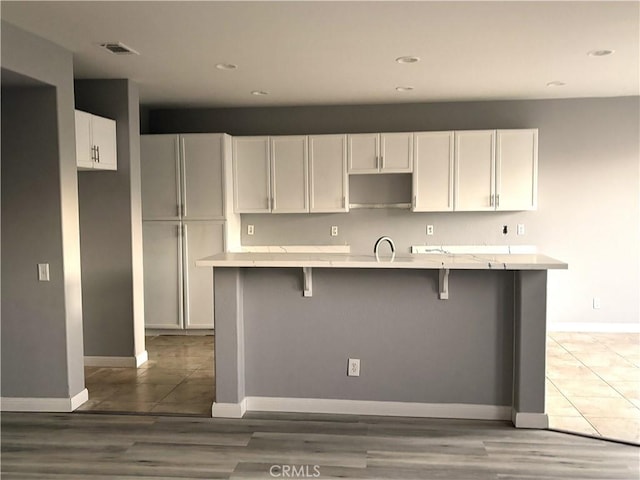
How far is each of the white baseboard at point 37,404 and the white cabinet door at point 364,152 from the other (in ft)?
11.7

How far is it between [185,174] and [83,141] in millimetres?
1713

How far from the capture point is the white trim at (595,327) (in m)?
6.40

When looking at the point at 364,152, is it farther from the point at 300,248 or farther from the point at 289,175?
the point at 300,248

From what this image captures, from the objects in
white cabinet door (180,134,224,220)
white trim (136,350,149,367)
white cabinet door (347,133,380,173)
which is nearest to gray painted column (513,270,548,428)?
white cabinet door (347,133,380,173)

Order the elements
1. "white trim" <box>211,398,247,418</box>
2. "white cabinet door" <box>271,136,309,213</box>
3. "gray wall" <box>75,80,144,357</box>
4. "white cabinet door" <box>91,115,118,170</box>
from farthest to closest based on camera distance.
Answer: "white cabinet door" <box>271,136,309,213</box>
"gray wall" <box>75,80,144,357</box>
"white cabinet door" <box>91,115,118,170</box>
"white trim" <box>211,398,247,418</box>

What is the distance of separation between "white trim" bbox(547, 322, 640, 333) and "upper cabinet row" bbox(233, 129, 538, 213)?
1416 mm

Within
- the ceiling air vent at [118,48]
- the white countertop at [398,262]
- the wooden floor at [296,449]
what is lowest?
the wooden floor at [296,449]

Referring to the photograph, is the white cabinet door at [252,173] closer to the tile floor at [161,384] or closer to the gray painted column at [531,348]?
the tile floor at [161,384]

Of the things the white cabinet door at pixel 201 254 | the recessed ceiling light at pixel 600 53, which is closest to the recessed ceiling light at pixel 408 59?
the recessed ceiling light at pixel 600 53

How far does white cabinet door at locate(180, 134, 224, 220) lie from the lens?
614 cm

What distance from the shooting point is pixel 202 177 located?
618 cm

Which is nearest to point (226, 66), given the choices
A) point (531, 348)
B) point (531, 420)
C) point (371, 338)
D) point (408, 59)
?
point (408, 59)

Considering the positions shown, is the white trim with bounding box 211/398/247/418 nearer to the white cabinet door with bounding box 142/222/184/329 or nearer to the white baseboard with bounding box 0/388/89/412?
the white baseboard with bounding box 0/388/89/412

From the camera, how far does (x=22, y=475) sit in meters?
3.11
